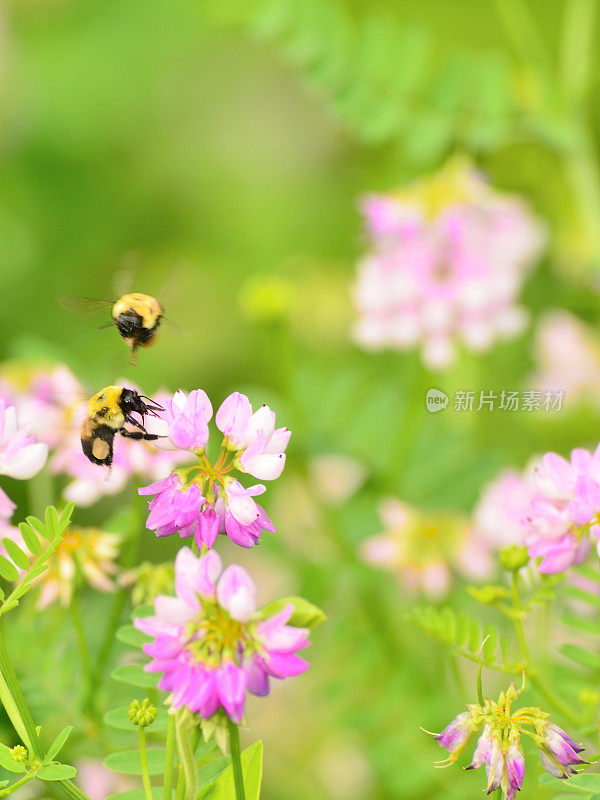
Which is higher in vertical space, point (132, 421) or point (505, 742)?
point (132, 421)

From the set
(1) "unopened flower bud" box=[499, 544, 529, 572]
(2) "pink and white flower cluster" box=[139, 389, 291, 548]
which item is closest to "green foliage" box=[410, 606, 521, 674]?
(1) "unopened flower bud" box=[499, 544, 529, 572]

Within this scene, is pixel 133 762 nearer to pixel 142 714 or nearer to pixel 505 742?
pixel 142 714

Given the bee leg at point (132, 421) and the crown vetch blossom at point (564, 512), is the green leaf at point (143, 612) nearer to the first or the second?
the bee leg at point (132, 421)

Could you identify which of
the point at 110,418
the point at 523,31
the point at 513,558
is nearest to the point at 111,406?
the point at 110,418

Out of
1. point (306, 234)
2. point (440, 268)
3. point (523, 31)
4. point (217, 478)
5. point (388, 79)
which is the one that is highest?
point (523, 31)

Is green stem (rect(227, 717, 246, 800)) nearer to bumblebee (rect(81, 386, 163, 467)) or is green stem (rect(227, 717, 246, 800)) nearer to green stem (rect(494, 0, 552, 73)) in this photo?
bumblebee (rect(81, 386, 163, 467))

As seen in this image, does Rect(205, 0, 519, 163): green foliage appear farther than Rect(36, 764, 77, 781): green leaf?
Yes

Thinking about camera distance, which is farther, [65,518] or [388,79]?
[388,79]
